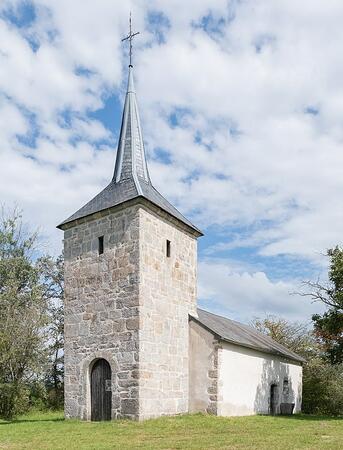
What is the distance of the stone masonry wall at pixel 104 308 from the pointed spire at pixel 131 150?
2405 millimetres

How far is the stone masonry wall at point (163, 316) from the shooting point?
15.2 metres

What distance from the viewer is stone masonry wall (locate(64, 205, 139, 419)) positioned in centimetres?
1503

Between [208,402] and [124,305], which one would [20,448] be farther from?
[208,402]

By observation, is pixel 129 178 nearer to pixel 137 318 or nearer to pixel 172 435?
pixel 137 318

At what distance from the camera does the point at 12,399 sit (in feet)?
81.7

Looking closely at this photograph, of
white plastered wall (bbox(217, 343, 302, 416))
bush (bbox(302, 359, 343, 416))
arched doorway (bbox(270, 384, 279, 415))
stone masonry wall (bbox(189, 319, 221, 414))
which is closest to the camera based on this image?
stone masonry wall (bbox(189, 319, 221, 414))

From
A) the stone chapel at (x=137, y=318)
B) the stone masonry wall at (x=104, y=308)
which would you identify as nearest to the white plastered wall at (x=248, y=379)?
the stone chapel at (x=137, y=318)

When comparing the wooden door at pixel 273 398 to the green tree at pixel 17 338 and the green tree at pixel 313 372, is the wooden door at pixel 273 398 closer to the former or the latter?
the green tree at pixel 313 372

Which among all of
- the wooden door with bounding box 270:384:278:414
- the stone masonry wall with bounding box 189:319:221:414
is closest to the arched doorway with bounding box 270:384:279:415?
the wooden door with bounding box 270:384:278:414

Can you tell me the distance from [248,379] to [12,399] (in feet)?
42.5

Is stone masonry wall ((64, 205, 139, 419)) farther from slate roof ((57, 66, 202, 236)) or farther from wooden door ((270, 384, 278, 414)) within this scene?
wooden door ((270, 384, 278, 414))

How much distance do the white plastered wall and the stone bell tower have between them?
1.41m

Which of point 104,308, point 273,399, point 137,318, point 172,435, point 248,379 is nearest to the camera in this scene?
point 172,435

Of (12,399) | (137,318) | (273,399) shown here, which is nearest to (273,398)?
(273,399)
